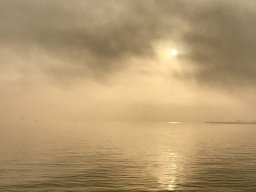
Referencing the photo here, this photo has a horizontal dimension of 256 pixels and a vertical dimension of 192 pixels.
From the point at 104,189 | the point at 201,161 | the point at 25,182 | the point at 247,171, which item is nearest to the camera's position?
the point at 104,189

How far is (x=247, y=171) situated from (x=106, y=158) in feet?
129

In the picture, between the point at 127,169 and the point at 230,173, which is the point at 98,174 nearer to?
the point at 127,169

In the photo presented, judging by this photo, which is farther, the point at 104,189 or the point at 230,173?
the point at 230,173

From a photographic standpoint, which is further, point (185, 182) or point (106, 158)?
point (106, 158)

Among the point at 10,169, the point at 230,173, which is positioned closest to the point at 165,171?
the point at 230,173

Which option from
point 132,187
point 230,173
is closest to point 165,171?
point 230,173

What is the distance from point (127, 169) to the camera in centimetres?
7831

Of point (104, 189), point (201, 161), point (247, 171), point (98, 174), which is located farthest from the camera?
point (201, 161)

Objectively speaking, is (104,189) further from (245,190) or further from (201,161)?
(201,161)

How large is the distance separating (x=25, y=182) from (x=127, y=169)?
24677mm

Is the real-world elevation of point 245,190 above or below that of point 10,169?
below

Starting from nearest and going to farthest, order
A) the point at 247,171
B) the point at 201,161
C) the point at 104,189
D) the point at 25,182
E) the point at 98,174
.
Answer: the point at 104,189, the point at 25,182, the point at 98,174, the point at 247,171, the point at 201,161

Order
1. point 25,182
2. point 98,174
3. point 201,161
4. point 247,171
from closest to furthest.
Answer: point 25,182 → point 98,174 → point 247,171 → point 201,161

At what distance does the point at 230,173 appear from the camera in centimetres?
7338
